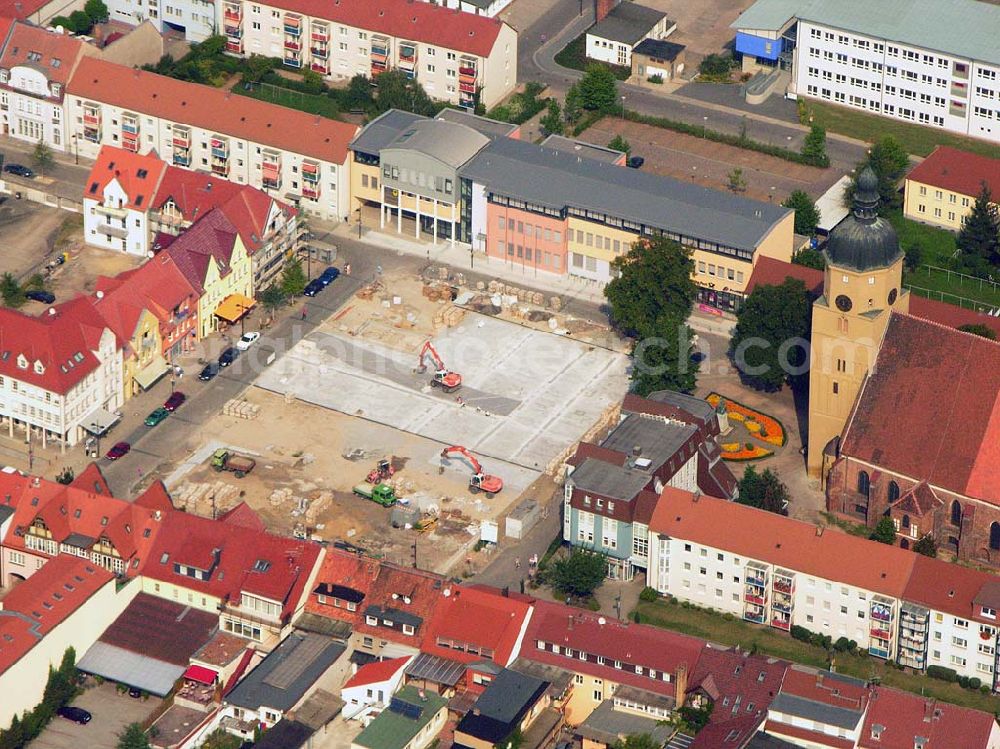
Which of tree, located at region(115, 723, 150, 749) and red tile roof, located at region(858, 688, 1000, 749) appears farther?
tree, located at region(115, 723, 150, 749)

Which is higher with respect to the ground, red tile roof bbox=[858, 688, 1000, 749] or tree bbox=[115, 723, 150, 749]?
red tile roof bbox=[858, 688, 1000, 749]

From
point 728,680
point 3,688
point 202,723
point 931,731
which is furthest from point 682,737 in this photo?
point 3,688

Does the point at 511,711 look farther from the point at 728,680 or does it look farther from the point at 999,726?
the point at 999,726

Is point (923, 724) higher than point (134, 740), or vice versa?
point (923, 724)

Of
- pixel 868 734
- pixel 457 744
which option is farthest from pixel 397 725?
pixel 868 734

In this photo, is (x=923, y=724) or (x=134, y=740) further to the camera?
(x=134, y=740)

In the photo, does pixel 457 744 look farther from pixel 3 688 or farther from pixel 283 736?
pixel 3 688
